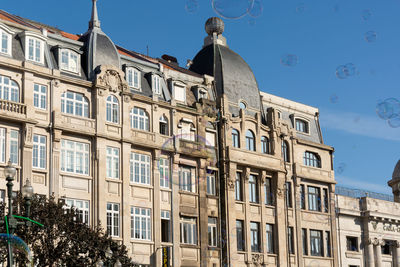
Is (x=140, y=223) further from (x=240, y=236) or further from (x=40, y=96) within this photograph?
(x=40, y=96)

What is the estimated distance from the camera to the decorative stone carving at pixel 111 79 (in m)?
45.4

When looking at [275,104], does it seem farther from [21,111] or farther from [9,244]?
[9,244]

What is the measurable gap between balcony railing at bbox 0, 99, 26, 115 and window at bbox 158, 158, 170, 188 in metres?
9.76

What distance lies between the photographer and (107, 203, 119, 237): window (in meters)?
44.0

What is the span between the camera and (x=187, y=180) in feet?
161

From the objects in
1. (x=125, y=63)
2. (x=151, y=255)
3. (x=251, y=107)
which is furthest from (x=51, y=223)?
(x=251, y=107)

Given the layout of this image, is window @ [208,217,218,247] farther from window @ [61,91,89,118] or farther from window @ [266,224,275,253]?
window @ [61,91,89,118]

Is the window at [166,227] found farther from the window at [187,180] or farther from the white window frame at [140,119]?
the white window frame at [140,119]

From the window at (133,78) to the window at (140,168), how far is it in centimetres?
444

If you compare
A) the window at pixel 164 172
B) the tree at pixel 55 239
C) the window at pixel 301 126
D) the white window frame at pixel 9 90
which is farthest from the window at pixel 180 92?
the tree at pixel 55 239

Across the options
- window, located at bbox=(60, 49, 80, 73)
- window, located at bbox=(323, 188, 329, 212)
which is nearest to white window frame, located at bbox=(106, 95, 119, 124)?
window, located at bbox=(60, 49, 80, 73)

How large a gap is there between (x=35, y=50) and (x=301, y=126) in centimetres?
2370

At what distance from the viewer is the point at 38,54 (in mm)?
43625

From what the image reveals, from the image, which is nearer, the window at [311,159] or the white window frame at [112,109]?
the white window frame at [112,109]
